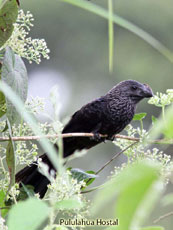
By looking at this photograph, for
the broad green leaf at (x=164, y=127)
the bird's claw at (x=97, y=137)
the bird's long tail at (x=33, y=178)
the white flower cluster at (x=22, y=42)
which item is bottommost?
the bird's long tail at (x=33, y=178)

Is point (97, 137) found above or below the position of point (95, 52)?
below

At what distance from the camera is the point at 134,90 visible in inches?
84.2

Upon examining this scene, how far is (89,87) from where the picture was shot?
959cm

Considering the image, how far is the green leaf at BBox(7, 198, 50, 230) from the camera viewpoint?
318 millimetres

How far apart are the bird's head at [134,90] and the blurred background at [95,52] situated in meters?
6.25

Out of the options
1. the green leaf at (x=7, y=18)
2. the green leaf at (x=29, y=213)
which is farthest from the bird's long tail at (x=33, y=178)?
the green leaf at (x=29, y=213)

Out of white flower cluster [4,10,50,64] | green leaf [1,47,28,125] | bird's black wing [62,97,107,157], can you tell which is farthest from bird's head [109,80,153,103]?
green leaf [1,47,28,125]

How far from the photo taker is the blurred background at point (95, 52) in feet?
30.0

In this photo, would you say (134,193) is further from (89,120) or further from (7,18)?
(89,120)

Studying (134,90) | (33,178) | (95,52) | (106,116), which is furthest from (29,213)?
(95,52)

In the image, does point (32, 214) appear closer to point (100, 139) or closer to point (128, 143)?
point (128, 143)

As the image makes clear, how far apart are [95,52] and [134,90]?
8.19 metres

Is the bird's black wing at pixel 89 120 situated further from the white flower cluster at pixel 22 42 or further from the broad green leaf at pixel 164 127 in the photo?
the broad green leaf at pixel 164 127

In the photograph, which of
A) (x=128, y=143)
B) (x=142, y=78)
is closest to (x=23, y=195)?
(x=128, y=143)
